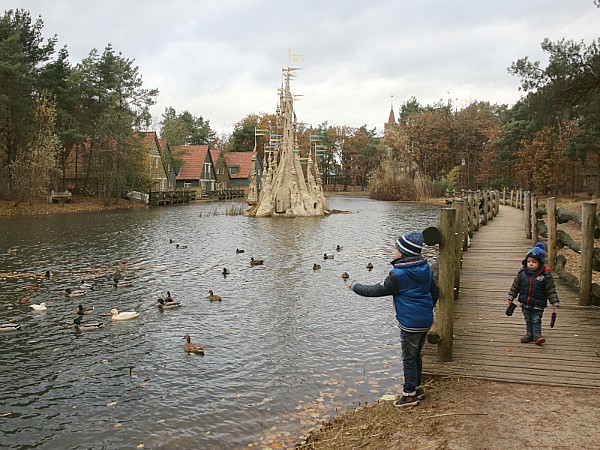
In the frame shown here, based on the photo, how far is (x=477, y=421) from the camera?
17.4ft

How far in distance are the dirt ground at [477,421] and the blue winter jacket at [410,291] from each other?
868 mm

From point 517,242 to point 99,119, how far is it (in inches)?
1880

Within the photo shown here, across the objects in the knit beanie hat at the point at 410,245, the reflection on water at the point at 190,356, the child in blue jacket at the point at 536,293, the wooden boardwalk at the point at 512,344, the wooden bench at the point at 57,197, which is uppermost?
the wooden bench at the point at 57,197

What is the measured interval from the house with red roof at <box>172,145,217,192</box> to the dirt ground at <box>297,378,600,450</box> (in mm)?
75427

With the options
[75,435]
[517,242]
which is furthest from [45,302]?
[517,242]

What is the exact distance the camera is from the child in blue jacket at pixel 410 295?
6023mm

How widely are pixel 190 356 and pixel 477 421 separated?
5.71 metres

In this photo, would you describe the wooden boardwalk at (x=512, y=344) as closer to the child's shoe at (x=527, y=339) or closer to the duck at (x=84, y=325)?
the child's shoe at (x=527, y=339)

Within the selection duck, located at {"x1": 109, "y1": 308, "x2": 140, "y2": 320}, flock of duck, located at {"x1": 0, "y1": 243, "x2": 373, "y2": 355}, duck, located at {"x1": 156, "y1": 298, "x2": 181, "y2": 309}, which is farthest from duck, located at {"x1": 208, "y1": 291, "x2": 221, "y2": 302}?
duck, located at {"x1": 109, "y1": 308, "x2": 140, "y2": 320}

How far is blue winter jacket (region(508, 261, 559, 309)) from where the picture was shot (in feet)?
24.3

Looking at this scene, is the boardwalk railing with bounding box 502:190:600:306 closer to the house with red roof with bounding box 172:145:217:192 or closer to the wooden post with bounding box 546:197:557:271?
the wooden post with bounding box 546:197:557:271

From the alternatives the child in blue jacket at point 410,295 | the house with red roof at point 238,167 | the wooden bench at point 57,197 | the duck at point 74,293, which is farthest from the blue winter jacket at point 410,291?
the house with red roof at point 238,167

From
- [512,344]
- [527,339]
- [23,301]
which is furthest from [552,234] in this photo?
[23,301]

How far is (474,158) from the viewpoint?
74.1 meters
